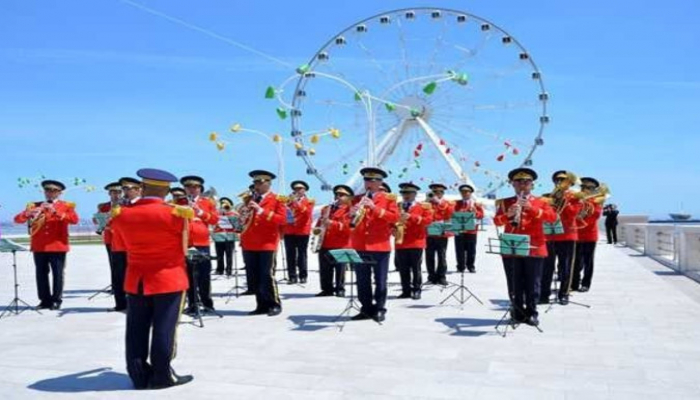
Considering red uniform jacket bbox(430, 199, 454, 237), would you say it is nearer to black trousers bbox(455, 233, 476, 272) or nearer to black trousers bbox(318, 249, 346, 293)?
black trousers bbox(455, 233, 476, 272)

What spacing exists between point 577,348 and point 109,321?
19.8ft

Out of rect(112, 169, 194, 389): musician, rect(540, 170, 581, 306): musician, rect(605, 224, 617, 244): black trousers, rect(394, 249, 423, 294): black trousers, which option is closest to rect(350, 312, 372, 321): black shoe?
rect(394, 249, 423, 294): black trousers

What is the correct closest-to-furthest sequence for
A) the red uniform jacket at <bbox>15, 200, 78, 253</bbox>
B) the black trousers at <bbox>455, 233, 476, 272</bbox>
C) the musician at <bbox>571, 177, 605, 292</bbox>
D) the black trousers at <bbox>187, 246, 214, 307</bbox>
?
the black trousers at <bbox>187, 246, 214, 307</bbox>, the red uniform jacket at <bbox>15, 200, 78, 253</bbox>, the musician at <bbox>571, 177, 605, 292</bbox>, the black trousers at <bbox>455, 233, 476, 272</bbox>

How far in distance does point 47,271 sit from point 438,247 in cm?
697

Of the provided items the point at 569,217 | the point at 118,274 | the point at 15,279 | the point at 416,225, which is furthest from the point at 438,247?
the point at 15,279

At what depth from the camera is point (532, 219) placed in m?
8.77

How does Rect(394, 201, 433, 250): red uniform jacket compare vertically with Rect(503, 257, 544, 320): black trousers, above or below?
above

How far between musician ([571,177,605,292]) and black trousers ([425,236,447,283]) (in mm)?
2481

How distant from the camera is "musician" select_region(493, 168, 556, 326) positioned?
8570 mm

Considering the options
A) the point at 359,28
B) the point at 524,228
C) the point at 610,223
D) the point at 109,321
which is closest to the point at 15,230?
the point at 359,28

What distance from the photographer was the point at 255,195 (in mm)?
9797

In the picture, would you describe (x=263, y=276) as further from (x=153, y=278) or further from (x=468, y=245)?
(x=468, y=245)

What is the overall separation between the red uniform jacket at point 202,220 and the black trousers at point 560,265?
500 centimetres

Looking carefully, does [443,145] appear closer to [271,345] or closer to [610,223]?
[610,223]
